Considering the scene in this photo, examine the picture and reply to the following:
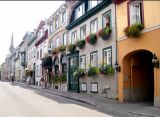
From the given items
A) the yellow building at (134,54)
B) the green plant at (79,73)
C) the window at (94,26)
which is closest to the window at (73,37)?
the green plant at (79,73)

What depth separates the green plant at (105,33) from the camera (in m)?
21.5

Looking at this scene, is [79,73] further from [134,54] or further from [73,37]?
[134,54]

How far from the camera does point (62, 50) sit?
1288 inches

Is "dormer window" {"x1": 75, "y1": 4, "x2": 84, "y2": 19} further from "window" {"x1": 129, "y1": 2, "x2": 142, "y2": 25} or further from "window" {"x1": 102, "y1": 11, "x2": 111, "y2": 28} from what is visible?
"window" {"x1": 129, "y1": 2, "x2": 142, "y2": 25}

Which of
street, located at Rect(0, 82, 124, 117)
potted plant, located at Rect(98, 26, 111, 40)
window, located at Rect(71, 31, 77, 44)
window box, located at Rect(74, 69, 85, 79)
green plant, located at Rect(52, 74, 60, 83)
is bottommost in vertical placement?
street, located at Rect(0, 82, 124, 117)

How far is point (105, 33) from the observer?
21703mm

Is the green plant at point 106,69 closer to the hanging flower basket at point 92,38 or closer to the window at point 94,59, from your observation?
the window at point 94,59

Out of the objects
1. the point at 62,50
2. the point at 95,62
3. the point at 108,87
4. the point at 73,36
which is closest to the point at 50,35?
the point at 62,50

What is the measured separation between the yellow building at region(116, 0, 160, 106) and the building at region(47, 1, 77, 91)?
12419 millimetres

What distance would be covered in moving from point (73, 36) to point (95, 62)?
6.61 meters

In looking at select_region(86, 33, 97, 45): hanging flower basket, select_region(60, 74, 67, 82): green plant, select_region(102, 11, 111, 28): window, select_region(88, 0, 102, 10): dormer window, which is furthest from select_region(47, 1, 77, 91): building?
select_region(102, 11, 111, 28): window

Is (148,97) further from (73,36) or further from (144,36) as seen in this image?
(73,36)

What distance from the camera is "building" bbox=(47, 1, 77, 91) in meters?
32.4

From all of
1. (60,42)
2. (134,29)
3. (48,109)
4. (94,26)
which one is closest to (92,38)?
(94,26)
